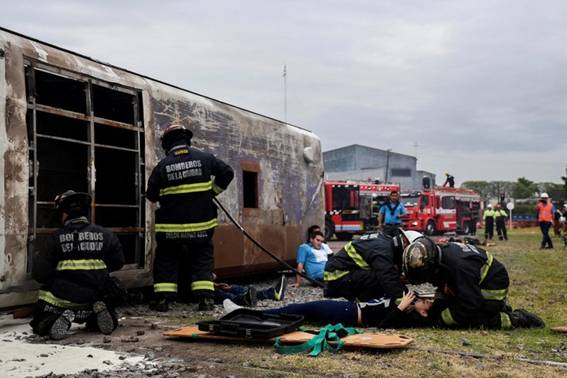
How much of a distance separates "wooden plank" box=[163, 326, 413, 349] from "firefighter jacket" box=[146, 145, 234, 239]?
1625mm

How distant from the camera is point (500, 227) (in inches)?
997

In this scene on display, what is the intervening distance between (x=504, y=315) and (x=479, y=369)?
1.64m

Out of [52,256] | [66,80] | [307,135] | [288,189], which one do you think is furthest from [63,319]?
[307,135]

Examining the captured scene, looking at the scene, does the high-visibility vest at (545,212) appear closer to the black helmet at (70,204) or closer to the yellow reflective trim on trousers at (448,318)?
the yellow reflective trim on trousers at (448,318)

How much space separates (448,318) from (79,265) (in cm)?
310

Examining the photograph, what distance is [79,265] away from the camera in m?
5.22

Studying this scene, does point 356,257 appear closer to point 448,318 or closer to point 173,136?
point 448,318

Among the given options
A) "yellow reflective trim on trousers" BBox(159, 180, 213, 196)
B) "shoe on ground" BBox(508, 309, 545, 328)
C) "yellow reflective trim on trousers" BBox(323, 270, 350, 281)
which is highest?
"yellow reflective trim on trousers" BBox(159, 180, 213, 196)

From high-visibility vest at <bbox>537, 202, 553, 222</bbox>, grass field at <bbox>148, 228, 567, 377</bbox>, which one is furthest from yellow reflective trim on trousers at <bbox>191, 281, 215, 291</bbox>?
high-visibility vest at <bbox>537, 202, 553, 222</bbox>

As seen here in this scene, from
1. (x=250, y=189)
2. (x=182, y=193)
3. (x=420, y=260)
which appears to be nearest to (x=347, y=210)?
(x=250, y=189)

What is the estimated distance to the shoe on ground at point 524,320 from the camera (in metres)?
5.42

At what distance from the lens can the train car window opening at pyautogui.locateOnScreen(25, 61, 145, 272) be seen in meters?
6.41

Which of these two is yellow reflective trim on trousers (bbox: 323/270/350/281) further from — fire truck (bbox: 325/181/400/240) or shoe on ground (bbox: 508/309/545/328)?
fire truck (bbox: 325/181/400/240)

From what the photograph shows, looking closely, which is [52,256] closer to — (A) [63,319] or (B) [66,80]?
(A) [63,319]
